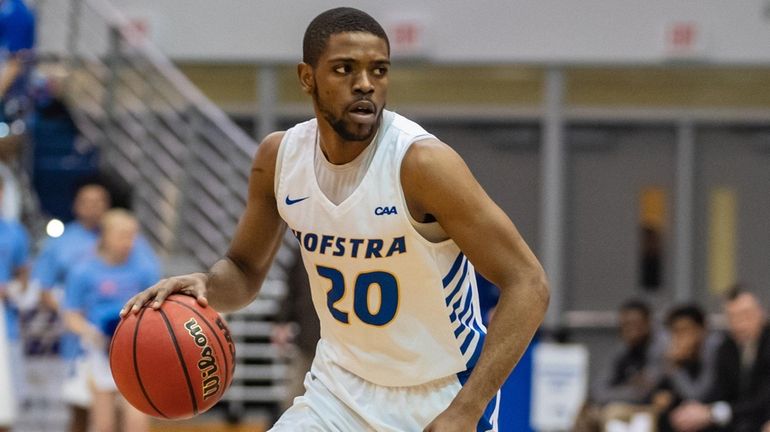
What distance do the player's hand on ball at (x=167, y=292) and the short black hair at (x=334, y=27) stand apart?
761 mm

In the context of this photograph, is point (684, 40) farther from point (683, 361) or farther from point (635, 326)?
point (683, 361)

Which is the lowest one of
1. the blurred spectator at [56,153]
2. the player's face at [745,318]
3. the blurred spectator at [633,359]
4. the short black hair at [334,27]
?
the blurred spectator at [633,359]

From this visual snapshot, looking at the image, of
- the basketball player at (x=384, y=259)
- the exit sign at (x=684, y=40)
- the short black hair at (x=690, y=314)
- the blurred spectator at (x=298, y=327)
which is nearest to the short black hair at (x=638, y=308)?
the short black hair at (x=690, y=314)

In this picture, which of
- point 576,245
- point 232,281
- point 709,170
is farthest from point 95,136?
point 232,281

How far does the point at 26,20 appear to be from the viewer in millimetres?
10406

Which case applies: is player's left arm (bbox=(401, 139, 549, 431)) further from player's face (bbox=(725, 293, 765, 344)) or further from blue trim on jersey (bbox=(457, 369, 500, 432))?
player's face (bbox=(725, 293, 765, 344))

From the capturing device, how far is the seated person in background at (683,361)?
9.10m

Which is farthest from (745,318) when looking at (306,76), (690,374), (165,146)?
(165,146)

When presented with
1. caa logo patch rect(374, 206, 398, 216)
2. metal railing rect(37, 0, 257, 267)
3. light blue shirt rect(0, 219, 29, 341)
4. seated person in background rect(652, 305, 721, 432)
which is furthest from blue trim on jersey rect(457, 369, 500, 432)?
metal railing rect(37, 0, 257, 267)

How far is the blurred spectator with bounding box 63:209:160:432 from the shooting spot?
27.3 feet

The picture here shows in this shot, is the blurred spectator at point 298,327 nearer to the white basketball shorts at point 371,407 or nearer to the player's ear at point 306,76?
the white basketball shorts at point 371,407

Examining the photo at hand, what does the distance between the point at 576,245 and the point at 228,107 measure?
3478 millimetres

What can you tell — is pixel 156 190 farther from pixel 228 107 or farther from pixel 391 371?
pixel 391 371

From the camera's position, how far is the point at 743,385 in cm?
852
